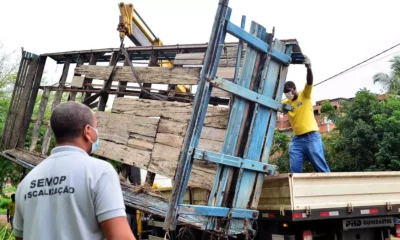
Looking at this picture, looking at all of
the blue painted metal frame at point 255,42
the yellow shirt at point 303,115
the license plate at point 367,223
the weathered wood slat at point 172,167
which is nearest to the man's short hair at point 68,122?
the blue painted metal frame at point 255,42

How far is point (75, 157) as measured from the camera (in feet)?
5.45

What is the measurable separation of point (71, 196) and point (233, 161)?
2.14m

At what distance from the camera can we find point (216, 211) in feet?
11.3

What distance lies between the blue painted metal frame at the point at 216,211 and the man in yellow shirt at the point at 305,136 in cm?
155

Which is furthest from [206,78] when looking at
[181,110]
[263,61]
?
[181,110]

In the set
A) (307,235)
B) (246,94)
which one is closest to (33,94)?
(246,94)

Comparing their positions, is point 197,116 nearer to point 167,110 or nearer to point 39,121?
point 167,110

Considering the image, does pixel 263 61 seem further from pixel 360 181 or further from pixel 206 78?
pixel 360 181

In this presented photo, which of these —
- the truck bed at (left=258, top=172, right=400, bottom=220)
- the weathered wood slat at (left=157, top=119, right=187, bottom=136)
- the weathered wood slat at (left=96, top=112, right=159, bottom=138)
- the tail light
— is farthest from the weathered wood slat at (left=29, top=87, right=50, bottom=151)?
the tail light

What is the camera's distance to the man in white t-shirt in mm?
1553

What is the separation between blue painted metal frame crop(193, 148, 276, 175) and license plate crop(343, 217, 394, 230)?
1.07m

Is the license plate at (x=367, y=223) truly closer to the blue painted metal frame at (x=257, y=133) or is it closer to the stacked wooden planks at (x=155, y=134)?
the blue painted metal frame at (x=257, y=133)

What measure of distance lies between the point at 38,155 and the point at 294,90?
4418 mm

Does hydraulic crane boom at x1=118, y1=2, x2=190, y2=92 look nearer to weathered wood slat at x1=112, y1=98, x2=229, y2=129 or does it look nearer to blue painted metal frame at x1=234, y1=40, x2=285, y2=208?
weathered wood slat at x1=112, y1=98, x2=229, y2=129
